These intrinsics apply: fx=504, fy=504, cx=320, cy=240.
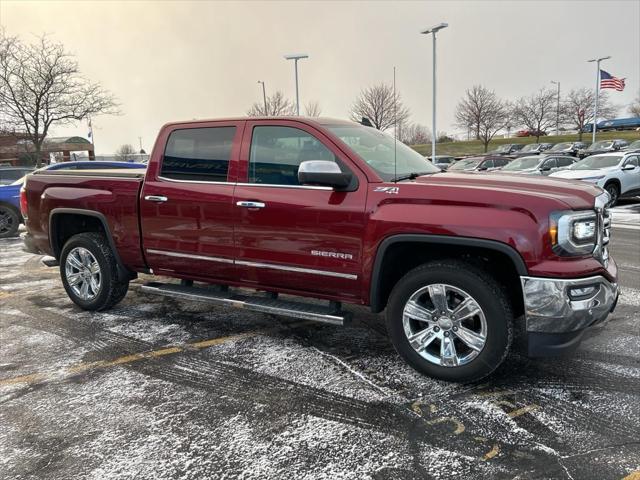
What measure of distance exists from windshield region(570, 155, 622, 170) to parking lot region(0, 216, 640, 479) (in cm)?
1234

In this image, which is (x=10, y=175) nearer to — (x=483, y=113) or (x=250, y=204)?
(x=250, y=204)

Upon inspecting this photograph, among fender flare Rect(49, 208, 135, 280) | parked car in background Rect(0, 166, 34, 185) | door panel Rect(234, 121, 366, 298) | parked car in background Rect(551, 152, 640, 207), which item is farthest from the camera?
parked car in background Rect(551, 152, 640, 207)

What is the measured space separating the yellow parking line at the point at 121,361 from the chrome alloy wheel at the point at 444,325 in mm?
1693

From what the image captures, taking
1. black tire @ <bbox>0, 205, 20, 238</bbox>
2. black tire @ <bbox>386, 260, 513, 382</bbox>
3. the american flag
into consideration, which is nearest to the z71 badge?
black tire @ <bbox>386, 260, 513, 382</bbox>

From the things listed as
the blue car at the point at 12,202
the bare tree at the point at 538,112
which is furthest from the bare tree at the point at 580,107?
the blue car at the point at 12,202

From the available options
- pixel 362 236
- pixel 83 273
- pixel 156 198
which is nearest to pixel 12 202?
pixel 83 273

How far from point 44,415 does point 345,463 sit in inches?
78.0

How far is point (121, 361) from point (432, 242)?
2622mm

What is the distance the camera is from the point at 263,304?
417cm

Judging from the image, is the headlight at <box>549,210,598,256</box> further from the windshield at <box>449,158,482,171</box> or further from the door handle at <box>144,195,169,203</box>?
the windshield at <box>449,158,482,171</box>

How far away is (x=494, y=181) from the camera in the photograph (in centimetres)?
359

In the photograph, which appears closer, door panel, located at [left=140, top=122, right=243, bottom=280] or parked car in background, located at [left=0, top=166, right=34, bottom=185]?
A: door panel, located at [left=140, top=122, right=243, bottom=280]

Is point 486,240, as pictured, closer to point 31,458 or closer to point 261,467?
point 261,467

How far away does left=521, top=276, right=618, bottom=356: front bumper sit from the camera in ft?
10.2
